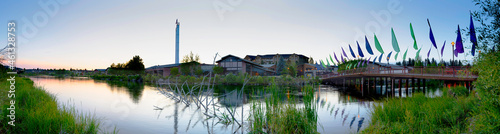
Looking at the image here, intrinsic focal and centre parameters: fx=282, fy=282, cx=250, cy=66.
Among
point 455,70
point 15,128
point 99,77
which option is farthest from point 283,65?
point 15,128

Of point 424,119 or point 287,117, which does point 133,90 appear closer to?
point 287,117

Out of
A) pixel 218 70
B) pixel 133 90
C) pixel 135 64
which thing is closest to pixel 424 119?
pixel 133 90

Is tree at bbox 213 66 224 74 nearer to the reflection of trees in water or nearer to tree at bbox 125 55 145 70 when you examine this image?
the reflection of trees in water

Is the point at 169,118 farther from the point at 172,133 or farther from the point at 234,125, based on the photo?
the point at 234,125

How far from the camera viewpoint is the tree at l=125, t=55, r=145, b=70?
7119 cm

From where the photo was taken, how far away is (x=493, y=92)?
5.23 metres

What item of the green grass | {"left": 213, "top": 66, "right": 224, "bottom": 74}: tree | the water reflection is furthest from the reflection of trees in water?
the green grass

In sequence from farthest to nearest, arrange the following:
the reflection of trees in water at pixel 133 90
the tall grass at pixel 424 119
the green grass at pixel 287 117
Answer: the reflection of trees in water at pixel 133 90 < the green grass at pixel 287 117 < the tall grass at pixel 424 119

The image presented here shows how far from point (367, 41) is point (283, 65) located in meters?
37.1

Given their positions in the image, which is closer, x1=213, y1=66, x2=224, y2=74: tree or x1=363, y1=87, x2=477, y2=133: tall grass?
x1=363, y1=87, x2=477, y2=133: tall grass

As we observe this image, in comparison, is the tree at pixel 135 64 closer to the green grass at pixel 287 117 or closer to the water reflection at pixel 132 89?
the water reflection at pixel 132 89

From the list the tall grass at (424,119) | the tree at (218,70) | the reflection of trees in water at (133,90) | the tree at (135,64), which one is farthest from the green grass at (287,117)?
the tree at (135,64)

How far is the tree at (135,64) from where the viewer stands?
234 feet

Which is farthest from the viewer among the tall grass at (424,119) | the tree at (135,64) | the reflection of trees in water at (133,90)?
the tree at (135,64)
